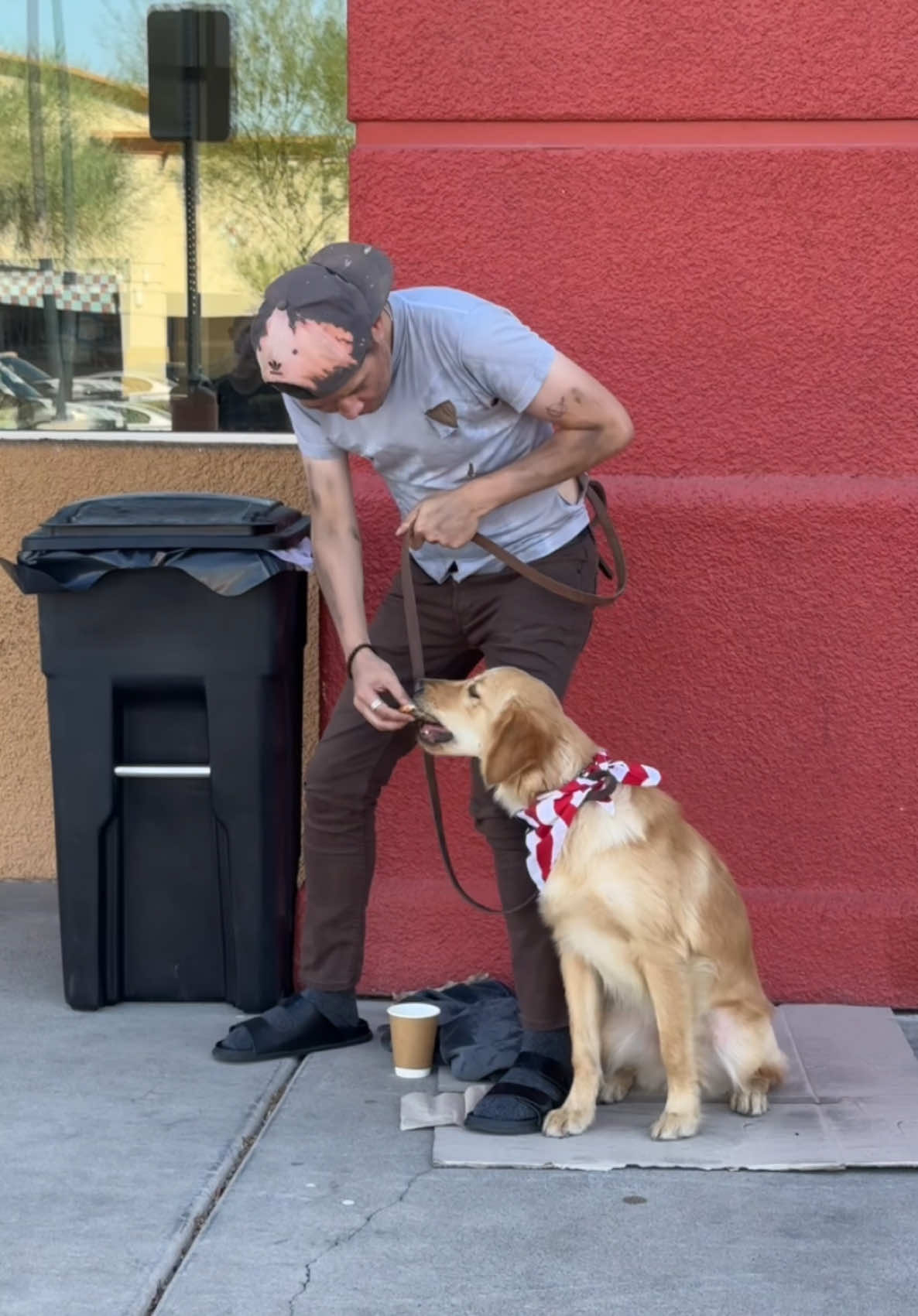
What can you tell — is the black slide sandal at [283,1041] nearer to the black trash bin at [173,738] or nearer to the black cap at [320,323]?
the black trash bin at [173,738]

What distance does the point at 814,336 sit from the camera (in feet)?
14.8

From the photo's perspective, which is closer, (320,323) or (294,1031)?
(320,323)

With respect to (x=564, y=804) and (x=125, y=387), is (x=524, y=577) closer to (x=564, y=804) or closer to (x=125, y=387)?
(x=564, y=804)

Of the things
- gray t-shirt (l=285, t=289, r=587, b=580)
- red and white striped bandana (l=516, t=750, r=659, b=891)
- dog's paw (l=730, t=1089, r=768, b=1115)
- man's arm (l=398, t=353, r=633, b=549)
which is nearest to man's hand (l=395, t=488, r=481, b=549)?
man's arm (l=398, t=353, r=633, b=549)

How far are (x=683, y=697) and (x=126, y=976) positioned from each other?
1.61 metres

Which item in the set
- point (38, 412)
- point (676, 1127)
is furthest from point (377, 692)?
point (38, 412)

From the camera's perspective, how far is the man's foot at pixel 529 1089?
12.1 feet

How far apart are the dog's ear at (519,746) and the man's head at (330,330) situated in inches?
28.1

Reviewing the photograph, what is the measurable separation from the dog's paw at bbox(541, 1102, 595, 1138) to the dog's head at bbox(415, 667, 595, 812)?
2.13ft

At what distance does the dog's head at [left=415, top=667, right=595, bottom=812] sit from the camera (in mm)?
3633

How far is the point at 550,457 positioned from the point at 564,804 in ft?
2.35

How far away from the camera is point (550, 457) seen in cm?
364

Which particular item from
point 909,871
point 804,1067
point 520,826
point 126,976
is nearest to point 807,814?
point 909,871

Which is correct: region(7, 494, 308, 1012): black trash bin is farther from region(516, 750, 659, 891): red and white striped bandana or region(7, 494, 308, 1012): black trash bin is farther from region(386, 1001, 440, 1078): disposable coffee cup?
region(516, 750, 659, 891): red and white striped bandana
